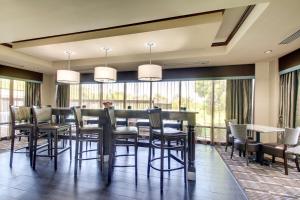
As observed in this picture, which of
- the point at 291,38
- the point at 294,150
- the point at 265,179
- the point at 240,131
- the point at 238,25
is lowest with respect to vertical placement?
the point at 265,179

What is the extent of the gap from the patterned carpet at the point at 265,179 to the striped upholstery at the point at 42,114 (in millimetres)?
3631

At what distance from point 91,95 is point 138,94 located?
1.82 meters

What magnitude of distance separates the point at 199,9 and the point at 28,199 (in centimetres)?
311

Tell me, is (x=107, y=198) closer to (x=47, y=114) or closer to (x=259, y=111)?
(x=47, y=114)

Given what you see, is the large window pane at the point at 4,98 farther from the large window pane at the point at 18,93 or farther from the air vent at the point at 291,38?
the air vent at the point at 291,38

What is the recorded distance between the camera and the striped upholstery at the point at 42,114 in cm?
336

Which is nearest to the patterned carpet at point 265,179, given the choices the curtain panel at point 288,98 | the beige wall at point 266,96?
the curtain panel at point 288,98

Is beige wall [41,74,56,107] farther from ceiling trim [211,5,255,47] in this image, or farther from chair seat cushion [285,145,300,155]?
chair seat cushion [285,145,300,155]

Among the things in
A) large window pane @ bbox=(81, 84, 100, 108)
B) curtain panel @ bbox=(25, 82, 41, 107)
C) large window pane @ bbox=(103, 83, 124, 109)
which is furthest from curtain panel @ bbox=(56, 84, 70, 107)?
large window pane @ bbox=(103, 83, 124, 109)

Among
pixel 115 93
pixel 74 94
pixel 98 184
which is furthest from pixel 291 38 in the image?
pixel 74 94

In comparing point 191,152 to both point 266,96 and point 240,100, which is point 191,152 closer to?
point 240,100

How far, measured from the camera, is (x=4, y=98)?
570 centimetres

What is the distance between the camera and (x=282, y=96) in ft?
14.4

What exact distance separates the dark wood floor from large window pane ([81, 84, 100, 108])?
3.33 meters
